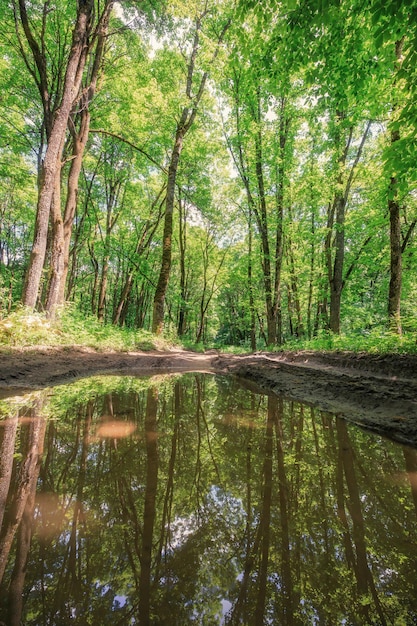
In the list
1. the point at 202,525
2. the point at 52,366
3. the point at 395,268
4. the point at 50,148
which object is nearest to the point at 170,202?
the point at 50,148

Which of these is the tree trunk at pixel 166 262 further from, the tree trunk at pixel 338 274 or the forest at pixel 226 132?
the tree trunk at pixel 338 274

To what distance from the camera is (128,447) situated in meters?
2.79

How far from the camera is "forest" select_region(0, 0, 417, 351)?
5273 millimetres

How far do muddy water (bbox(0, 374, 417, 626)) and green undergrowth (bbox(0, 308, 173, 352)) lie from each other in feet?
14.2

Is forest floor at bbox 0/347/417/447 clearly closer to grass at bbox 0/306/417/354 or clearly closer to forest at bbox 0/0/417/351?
grass at bbox 0/306/417/354

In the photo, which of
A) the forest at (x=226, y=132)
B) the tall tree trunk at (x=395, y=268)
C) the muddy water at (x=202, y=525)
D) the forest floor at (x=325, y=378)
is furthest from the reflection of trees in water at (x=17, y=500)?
the tall tree trunk at (x=395, y=268)

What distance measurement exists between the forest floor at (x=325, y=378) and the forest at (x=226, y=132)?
1431mm

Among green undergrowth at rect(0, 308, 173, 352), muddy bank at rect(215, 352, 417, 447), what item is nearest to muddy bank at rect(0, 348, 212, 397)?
green undergrowth at rect(0, 308, 173, 352)

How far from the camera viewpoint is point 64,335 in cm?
915

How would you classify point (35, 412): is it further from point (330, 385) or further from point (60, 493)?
point (330, 385)

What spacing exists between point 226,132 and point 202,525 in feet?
71.5

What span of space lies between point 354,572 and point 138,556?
103 cm

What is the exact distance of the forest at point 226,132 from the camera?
5.27 m

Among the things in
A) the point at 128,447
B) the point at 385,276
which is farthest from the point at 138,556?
the point at 385,276
